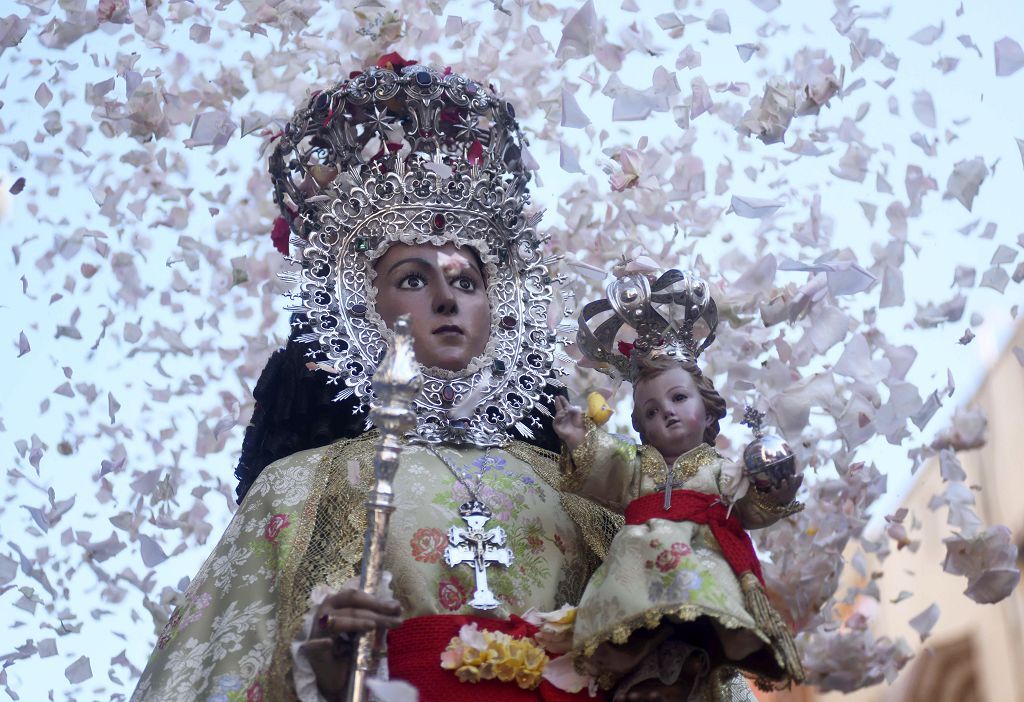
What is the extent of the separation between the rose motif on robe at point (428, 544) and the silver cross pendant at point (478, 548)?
0.9 inches

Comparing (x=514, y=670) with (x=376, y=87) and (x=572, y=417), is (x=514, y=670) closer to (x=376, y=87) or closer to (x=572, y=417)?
(x=572, y=417)

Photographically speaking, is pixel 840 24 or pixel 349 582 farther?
pixel 840 24

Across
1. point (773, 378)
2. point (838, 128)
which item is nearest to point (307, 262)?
point (773, 378)

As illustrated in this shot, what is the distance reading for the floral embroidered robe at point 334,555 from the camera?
3.90m

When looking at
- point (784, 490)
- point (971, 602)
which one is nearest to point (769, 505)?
point (784, 490)

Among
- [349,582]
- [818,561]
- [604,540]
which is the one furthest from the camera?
[818,561]

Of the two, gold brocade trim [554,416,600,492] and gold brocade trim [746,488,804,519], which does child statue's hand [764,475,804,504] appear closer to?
gold brocade trim [746,488,804,519]

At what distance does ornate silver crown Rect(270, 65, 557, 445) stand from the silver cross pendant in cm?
34

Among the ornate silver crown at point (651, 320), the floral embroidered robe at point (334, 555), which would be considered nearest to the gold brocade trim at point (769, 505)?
the ornate silver crown at point (651, 320)

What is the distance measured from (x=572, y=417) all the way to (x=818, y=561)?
57.4 inches

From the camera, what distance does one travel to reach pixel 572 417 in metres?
4.01

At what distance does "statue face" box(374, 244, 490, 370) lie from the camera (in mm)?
4473

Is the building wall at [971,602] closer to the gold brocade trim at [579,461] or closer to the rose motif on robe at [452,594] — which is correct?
the gold brocade trim at [579,461]

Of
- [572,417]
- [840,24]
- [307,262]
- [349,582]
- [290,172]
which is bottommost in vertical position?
[349,582]
